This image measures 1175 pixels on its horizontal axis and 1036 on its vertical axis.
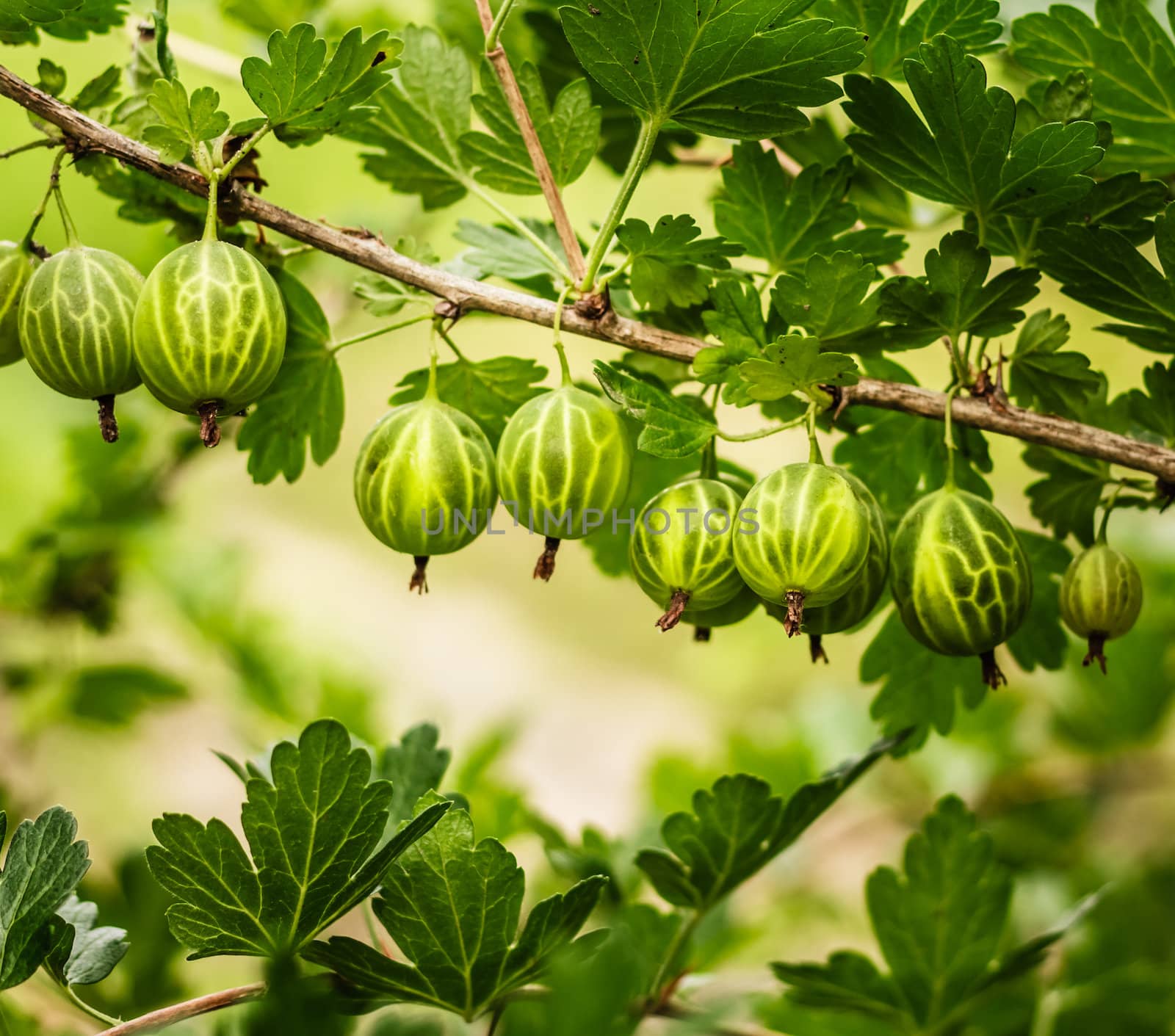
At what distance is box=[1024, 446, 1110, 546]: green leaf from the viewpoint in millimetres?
941

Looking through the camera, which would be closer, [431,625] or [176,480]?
[176,480]

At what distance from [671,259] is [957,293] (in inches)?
8.9

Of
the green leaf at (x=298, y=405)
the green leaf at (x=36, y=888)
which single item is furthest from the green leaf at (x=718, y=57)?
the green leaf at (x=36, y=888)

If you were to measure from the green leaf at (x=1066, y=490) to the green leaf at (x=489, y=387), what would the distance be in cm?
47

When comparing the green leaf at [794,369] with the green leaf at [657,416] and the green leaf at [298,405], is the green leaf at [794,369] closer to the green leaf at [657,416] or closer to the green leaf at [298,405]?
the green leaf at [657,416]

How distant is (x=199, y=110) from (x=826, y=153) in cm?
56

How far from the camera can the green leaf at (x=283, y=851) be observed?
69 centimetres

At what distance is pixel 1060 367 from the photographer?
0.84 meters

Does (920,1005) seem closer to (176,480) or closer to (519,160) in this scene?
(519,160)

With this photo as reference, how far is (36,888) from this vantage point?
70cm

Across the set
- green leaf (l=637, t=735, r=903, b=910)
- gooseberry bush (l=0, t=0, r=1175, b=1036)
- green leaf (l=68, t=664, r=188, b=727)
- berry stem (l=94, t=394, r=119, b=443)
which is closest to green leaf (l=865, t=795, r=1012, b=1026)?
gooseberry bush (l=0, t=0, r=1175, b=1036)

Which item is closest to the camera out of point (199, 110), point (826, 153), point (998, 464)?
point (199, 110)

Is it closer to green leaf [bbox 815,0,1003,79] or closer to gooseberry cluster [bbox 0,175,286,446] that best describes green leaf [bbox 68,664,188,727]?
gooseberry cluster [bbox 0,175,286,446]

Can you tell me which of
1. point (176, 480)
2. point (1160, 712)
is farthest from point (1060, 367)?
point (176, 480)
